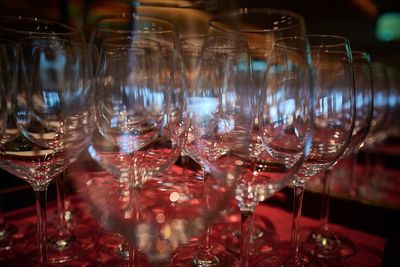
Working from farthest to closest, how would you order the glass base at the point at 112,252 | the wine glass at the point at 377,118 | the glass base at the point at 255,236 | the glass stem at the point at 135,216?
the wine glass at the point at 377,118 → the glass base at the point at 255,236 → the glass base at the point at 112,252 → the glass stem at the point at 135,216

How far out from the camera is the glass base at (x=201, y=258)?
60 cm

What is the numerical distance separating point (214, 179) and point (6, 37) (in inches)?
23.4

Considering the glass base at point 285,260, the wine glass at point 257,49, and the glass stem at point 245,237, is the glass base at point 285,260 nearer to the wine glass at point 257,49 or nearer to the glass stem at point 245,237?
the wine glass at point 257,49

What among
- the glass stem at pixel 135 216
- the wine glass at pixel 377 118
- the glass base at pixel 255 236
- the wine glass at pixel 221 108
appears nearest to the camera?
the glass stem at pixel 135 216

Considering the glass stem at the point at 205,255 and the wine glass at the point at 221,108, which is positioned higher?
the wine glass at the point at 221,108

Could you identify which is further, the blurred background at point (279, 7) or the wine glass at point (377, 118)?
the wine glass at point (377, 118)

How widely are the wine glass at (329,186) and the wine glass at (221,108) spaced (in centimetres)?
28

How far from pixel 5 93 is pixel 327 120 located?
1.77ft

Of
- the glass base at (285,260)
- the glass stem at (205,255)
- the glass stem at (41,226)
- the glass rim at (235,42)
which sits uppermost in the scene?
the glass rim at (235,42)

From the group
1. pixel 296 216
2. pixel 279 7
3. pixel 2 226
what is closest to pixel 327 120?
pixel 296 216

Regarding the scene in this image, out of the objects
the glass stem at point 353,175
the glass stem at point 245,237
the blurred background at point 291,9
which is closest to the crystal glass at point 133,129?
the glass stem at point 245,237

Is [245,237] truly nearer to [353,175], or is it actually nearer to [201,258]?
[201,258]

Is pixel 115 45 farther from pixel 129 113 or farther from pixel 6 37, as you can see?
pixel 6 37

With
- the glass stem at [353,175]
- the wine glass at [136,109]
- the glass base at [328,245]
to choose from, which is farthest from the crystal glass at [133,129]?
the glass stem at [353,175]
